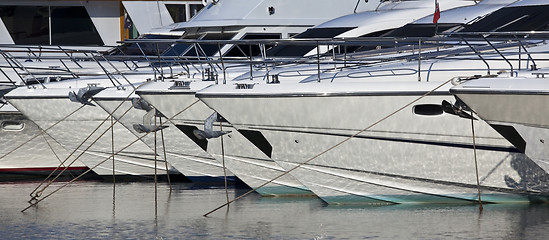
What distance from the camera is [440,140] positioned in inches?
438

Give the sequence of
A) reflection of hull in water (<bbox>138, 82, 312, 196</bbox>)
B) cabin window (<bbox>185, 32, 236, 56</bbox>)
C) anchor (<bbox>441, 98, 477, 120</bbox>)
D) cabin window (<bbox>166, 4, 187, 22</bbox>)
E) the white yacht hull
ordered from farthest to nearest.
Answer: cabin window (<bbox>166, 4, 187, 22</bbox>), cabin window (<bbox>185, 32, 236, 56</bbox>), reflection of hull in water (<bbox>138, 82, 312, 196</bbox>), anchor (<bbox>441, 98, 477, 120</bbox>), the white yacht hull

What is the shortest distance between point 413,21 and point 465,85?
18.3ft

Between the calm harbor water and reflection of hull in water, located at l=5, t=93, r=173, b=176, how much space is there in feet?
5.85

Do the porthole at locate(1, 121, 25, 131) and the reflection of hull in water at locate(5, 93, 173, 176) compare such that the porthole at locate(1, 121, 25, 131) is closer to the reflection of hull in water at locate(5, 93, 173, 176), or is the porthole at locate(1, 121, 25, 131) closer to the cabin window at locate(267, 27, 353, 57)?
the reflection of hull in water at locate(5, 93, 173, 176)

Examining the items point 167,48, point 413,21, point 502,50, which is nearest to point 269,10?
point 167,48

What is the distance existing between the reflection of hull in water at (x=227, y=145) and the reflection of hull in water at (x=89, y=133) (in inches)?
86.4

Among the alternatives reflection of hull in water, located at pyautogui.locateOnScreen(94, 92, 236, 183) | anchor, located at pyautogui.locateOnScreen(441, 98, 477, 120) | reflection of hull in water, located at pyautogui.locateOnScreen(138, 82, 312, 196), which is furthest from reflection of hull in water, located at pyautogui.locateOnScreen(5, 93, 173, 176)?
anchor, located at pyautogui.locateOnScreen(441, 98, 477, 120)

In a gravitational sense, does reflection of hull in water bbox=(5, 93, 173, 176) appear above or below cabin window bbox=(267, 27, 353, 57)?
below

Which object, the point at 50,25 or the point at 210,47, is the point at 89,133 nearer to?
the point at 210,47

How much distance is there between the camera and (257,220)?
1175cm

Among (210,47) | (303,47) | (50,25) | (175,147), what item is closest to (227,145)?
(175,147)

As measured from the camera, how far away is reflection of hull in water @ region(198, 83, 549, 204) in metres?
11.0

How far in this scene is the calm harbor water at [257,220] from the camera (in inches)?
419

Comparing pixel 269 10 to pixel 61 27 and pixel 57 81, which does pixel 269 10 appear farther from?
pixel 61 27
